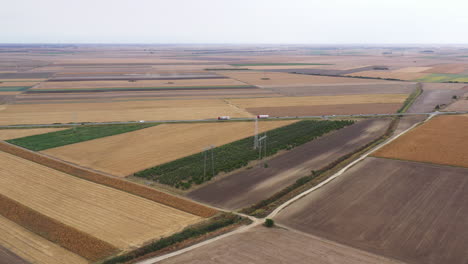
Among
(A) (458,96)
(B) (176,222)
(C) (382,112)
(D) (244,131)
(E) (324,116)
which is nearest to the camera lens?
(B) (176,222)

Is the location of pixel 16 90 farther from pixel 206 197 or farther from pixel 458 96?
pixel 458 96

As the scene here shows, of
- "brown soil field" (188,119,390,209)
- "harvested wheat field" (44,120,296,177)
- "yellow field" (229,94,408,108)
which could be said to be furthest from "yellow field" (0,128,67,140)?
"yellow field" (229,94,408,108)

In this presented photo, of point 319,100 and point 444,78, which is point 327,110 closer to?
point 319,100

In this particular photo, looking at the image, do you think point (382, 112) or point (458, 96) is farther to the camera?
point (458, 96)

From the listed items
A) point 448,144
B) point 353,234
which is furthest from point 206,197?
point 448,144

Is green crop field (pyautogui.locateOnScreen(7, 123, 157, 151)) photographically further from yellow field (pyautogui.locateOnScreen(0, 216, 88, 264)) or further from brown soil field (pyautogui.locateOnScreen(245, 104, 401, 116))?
brown soil field (pyautogui.locateOnScreen(245, 104, 401, 116))

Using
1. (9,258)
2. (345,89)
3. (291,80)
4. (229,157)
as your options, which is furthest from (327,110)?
(9,258)
